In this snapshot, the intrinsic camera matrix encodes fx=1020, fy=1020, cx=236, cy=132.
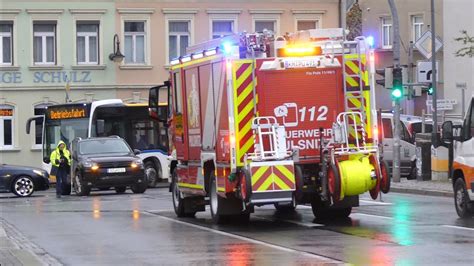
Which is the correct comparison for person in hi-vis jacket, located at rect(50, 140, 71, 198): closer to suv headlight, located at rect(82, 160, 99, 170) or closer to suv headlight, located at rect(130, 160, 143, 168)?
suv headlight, located at rect(82, 160, 99, 170)

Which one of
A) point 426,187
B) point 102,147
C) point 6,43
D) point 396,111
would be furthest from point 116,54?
point 426,187

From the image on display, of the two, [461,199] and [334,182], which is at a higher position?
[334,182]

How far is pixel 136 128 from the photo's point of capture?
121 feet

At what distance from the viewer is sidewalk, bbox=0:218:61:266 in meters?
12.3

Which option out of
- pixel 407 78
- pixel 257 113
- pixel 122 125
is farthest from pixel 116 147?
pixel 257 113

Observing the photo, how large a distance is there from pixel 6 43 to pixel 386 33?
22.5 meters

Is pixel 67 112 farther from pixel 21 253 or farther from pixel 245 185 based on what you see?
pixel 21 253

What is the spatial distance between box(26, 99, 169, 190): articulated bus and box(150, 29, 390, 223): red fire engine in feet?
60.9

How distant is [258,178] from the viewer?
624 inches

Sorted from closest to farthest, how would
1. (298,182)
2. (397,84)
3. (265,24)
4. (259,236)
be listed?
(259,236), (298,182), (397,84), (265,24)

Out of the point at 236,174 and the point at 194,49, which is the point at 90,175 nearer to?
the point at 194,49

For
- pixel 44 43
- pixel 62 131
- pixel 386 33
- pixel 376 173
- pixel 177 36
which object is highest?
pixel 386 33

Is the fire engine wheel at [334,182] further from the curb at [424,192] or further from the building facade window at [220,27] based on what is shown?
the building facade window at [220,27]

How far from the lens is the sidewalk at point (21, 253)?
1228 cm
